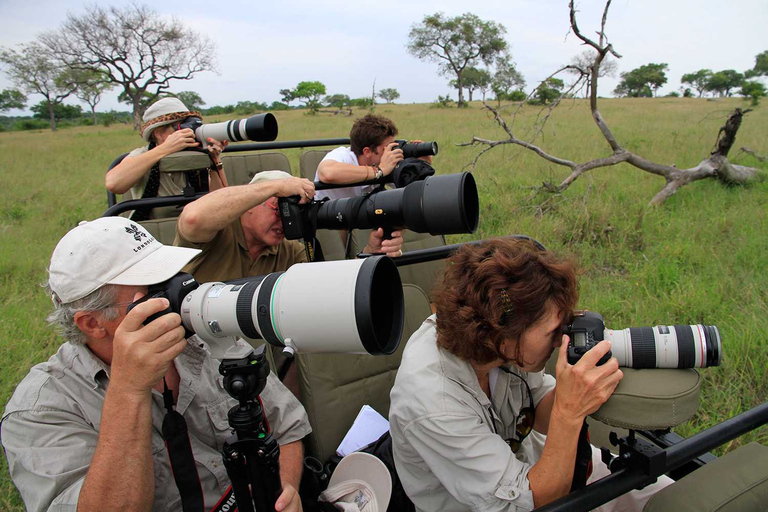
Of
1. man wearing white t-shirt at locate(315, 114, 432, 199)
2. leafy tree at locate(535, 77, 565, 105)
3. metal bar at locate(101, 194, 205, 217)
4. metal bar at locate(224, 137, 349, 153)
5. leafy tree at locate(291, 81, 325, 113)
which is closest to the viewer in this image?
metal bar at locate(101, 194, 205, 217)

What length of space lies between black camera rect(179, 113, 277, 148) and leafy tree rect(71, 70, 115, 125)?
3017 centimetres

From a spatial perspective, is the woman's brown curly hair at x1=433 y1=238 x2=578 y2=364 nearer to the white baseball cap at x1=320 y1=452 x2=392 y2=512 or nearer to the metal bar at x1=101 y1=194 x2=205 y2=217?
the white baseball cap at x1=320 y1=452 x2=392 y2=512

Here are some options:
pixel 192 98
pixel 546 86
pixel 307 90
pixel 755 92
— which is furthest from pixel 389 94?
pixel 546 86

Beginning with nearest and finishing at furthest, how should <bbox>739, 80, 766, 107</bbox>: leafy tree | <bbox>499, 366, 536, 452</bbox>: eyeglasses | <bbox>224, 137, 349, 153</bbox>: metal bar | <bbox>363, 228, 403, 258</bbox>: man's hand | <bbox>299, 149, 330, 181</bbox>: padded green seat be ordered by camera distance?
<bbox>499, 366, 536, 452</bbox>: eyeglasses → <bbox>363, 228, 403, 258</bbox>: man's hand → <bbox>224, 137, 349, 153</bbox>: metal bar → <bbox>299, 149, 330, 181</bbox>: padded green seat → <bbox>739, 80, 766, 107</bbox>: leafy tree

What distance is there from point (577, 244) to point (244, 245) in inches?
114

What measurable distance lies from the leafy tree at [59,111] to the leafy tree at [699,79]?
50.6 meters

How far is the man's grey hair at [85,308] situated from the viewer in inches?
47.6

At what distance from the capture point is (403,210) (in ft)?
5.33

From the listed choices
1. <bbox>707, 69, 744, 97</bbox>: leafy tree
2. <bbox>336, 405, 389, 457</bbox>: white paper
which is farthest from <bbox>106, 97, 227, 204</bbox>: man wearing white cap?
<bbox>707, 69, 744, 97</bbox>: leafy tree

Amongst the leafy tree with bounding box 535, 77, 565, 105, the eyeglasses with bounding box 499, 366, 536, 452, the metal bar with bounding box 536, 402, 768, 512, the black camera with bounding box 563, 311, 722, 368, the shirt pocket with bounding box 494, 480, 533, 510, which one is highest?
the leafy tree with bounding box 535, 77, 565, 105

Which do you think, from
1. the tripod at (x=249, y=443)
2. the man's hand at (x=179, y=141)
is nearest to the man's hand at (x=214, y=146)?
the man's hand at (x=179, y=141)

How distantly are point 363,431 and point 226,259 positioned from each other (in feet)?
3.30

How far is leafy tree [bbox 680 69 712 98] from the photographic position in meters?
39.1

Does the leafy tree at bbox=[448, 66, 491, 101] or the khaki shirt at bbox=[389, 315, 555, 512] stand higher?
the leafy tree at bbox=[448, 66, 491, 101]
